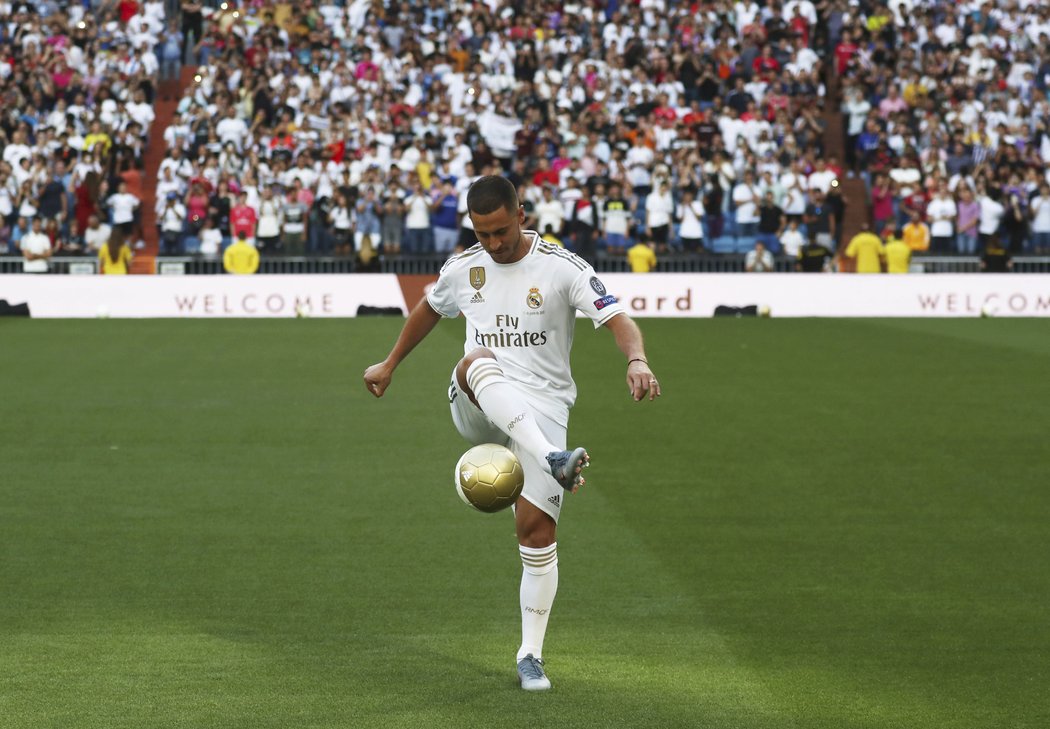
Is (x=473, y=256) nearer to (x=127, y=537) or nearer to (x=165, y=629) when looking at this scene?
(x=165, y=629)

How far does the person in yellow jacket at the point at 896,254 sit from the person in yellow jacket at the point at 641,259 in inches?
175

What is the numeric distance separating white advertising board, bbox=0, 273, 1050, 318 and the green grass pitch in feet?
33.2

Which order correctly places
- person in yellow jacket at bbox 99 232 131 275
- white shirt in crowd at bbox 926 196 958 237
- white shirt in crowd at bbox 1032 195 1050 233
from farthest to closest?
white shirt in crowd at bbox 1032 195 1050 233 → white shirt in crowd at bbox 926 196 958 237 → person in yellow jacket at bbox 99 232 131 275

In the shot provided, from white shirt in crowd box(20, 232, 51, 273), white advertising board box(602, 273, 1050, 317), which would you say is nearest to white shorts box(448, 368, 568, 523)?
white advertising board box(602, 273, 1050, 317)

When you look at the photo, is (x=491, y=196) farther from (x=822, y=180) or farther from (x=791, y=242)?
(x=822, y=180)

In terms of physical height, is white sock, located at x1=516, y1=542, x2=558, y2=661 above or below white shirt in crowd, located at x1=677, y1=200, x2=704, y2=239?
below

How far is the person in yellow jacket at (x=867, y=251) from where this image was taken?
29.2 m

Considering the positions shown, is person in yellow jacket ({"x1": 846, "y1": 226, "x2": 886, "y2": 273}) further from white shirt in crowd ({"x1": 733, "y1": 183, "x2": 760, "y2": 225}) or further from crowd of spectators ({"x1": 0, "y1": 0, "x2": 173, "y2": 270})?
crowd of spectators ({"x1": 0, "y1": 0, "x2": 173, "y2": 270})

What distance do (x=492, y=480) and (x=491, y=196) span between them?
113 centimetres

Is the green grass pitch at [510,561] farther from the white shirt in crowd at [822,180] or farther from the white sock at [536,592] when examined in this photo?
the white shirt in crowd at [822,180]

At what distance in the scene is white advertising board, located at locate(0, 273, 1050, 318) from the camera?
1081 inches

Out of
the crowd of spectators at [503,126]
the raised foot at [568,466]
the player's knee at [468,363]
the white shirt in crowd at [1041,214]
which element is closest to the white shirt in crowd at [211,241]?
the crowd of spectators at [503,126]

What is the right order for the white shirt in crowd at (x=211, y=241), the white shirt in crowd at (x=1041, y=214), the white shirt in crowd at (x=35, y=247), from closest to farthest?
the white shirt in crowd at (x=35, y=247), the white shirt in crowd at (x=211, y=241), the white shirt in crowd at (x=1041, y=214)

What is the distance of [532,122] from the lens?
31.2 metres
